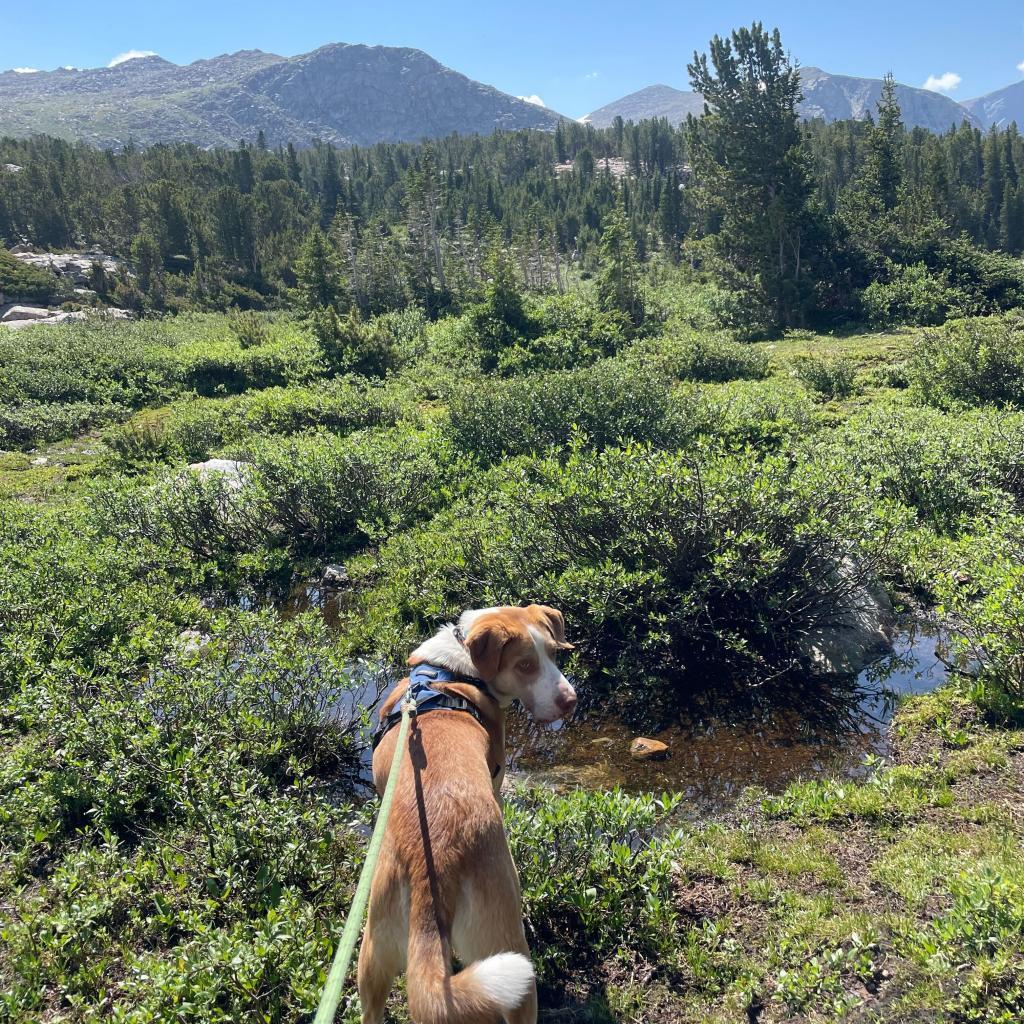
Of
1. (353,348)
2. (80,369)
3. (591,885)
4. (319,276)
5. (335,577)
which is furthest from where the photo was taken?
(319,276)

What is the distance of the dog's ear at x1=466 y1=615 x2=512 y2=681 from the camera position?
10.7 feet

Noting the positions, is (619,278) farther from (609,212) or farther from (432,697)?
(432,697)

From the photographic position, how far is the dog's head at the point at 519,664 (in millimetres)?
3266

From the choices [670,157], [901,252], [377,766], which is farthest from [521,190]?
[377,766]

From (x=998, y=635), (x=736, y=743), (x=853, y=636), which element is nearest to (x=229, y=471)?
(x=736, y=743)

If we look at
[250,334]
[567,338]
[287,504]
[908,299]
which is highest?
[908,299]

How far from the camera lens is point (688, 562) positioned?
621 cm

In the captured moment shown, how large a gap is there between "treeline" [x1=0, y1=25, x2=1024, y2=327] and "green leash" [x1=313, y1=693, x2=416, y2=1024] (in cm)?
2910

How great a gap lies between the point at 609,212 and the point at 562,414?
135ft

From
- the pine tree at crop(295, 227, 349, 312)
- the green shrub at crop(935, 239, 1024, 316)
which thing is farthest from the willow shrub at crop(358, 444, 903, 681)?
the pine tree at crop(295, 227, 349, 312)

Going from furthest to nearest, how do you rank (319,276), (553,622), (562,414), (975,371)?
(319,276)
(975,371)
(562,414)
(553,622)

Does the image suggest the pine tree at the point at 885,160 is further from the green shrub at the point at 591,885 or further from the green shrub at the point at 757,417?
the green shrub at the point at 591,885

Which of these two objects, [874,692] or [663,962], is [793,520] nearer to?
[874,692]

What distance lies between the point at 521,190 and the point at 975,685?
9541 cm
